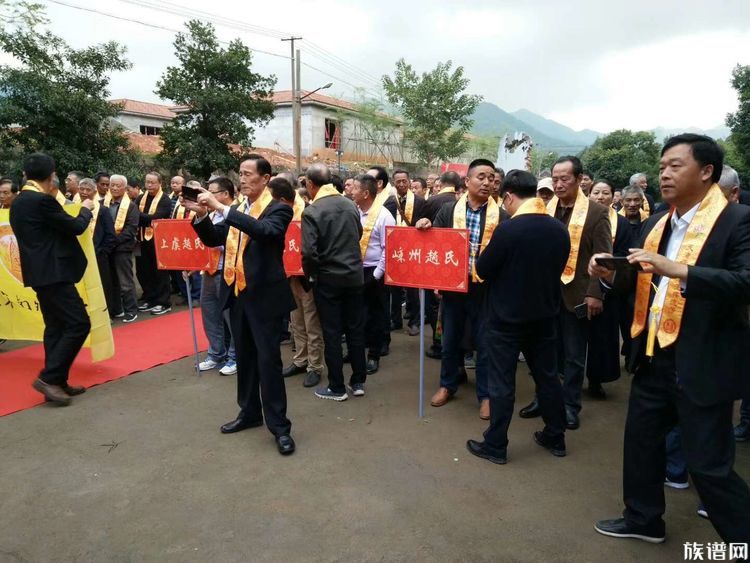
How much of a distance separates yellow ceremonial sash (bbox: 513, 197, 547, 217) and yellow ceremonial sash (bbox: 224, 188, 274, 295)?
1653 millimetres

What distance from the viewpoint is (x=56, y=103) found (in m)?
11.9

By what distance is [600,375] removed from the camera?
13.7 feet

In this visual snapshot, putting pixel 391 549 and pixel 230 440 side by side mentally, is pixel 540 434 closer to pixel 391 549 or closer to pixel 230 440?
pixel 391 549

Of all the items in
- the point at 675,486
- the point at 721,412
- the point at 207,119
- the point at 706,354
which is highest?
the point at 207,119

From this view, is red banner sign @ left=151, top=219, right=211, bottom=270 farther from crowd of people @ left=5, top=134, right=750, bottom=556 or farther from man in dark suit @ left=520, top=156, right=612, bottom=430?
man in dark suit @ left=520, top=156, right=612, bottom=430

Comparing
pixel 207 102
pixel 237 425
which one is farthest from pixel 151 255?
pixel 207 102

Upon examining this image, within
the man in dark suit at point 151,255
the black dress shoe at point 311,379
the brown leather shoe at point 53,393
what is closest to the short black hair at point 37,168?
the brown leather shoe at point 53,393

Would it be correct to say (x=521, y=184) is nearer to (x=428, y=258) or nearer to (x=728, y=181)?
(x=428, y=258)

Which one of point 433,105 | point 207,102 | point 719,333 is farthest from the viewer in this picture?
point 433,105

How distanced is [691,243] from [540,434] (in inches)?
71.2

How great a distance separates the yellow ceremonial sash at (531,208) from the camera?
9.92 feet

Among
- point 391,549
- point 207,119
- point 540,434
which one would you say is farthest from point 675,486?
point 207,119

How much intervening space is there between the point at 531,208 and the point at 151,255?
6235mm

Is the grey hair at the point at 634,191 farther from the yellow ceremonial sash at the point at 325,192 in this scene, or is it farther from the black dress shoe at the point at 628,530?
the black dress shoe at the point at 628,530
